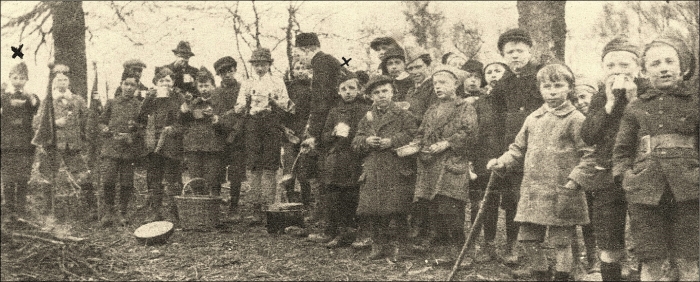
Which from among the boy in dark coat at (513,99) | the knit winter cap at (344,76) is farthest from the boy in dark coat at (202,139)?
the boy in dark coat at (513,99)

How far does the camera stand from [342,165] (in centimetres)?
653

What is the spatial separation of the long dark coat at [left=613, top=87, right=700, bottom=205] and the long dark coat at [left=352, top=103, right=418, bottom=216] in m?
2.20

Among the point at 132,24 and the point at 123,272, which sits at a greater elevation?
the point at 132,24

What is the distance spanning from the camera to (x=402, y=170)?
6.10 metres

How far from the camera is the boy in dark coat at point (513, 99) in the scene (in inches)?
233

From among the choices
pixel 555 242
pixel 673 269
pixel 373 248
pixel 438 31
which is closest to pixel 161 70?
pixel 373 248

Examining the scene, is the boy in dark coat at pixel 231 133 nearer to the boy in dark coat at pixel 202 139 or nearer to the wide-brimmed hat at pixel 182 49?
the boy in dark coat at pixel 202 139

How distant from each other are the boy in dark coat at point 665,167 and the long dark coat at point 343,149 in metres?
2.84

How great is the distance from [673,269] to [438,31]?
14.3m

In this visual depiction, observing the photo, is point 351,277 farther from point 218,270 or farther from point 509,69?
point 509,69

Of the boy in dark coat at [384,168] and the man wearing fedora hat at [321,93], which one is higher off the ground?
the man wearing fedora hat at [321,93]

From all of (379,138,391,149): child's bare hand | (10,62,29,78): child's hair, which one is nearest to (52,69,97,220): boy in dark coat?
(10,62,29,78): child's hair

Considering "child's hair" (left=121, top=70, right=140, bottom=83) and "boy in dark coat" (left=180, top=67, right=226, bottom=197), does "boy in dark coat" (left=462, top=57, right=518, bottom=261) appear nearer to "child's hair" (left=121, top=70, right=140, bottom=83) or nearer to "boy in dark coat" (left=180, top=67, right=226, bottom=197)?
"boy in dark coat" (left=180, top=67, right=226, bottom=197)

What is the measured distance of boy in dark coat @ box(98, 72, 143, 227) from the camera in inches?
307
